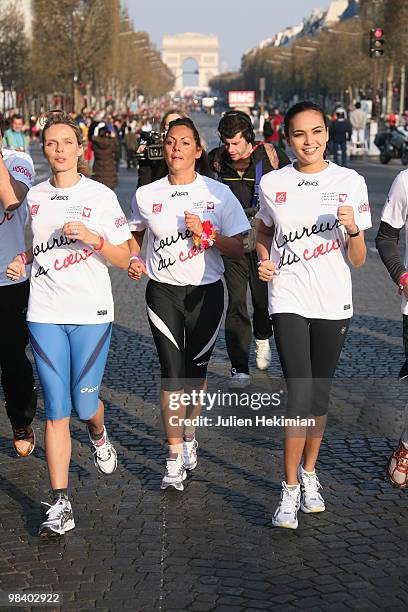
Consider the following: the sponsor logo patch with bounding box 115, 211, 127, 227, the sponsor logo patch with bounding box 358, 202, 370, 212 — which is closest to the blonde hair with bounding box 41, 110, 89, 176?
the sponsor logo patch with bounding box 115, 211, 127, 227

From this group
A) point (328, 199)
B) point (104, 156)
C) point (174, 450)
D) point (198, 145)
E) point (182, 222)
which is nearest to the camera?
point (328, 199)

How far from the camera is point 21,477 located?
6.20m

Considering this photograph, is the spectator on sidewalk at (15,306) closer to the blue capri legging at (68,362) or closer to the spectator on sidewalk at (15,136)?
the blue capri legging at (68,362)

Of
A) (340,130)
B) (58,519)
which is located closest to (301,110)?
(58,519)

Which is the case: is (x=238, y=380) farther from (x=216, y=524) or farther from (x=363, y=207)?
(x=363, y=207)

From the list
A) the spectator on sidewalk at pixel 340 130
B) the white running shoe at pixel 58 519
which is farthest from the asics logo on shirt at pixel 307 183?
the spectator on sidewalk at pixel 340 130

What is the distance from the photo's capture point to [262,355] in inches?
344

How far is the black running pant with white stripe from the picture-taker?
19.4 feet

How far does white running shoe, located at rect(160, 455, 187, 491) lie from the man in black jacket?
7.09 feet

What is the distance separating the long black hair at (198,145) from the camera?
5.97 meters

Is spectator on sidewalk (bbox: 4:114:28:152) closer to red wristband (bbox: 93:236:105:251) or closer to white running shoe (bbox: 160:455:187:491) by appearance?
white running shoe (bbox: 160:455:187:491)

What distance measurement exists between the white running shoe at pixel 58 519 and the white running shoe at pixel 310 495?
1019 millimetres

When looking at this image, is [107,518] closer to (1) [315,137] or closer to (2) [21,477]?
(2) [21,477]

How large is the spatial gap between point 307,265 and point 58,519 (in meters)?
1.49
